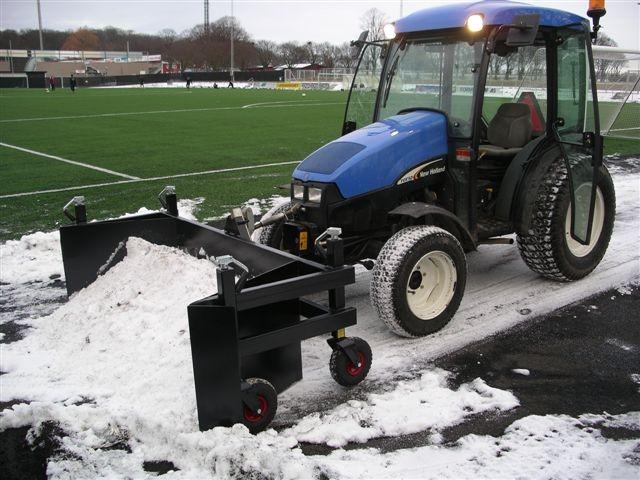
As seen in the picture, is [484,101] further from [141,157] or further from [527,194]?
[141,157]

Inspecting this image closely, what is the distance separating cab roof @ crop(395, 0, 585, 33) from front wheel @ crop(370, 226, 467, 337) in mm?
1610

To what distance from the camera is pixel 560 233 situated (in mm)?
5320

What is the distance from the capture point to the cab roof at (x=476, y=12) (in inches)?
184

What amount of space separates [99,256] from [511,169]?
3411 millimetres

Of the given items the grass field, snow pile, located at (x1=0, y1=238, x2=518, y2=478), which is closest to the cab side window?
snow pile, located at (x1=0, y1=238, x2=518, y2=478)

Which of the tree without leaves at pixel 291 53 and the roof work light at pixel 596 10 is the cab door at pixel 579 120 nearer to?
the roof work light at pixel 596 10

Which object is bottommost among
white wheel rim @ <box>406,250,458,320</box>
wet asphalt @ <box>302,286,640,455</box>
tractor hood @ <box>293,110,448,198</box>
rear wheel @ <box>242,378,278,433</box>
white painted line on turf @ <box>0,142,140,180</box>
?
wet asphalt @ <box>302,286,640,455</box>

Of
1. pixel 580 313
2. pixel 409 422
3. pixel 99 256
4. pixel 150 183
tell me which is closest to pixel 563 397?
pixel 409 422

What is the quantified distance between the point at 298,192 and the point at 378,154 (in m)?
0.67

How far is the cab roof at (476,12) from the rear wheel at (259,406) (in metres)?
3.07

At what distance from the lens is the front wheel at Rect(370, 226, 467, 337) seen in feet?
14.3

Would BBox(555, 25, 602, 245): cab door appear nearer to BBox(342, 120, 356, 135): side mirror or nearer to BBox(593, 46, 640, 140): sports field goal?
BBox(342, 120, 356, 135): side mirror

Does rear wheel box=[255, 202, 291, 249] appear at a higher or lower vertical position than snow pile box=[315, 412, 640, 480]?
higher

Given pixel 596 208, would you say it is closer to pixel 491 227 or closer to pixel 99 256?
pixel 491 227
